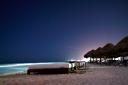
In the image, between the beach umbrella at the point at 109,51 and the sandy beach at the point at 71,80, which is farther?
the beach umbrella at the point at 109,51

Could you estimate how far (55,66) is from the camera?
16672mm

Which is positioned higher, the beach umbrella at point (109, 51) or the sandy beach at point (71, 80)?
A: the beach umbrella at point (109, 51)

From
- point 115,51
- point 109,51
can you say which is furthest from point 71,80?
point 109,51

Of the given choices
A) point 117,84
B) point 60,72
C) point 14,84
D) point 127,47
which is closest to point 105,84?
point 117,84

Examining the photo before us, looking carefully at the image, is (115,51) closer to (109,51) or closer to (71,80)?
(109,51)

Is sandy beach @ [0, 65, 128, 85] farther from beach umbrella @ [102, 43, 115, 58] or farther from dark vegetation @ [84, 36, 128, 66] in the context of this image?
beach umbrella @ [102, 43, 115, 58]

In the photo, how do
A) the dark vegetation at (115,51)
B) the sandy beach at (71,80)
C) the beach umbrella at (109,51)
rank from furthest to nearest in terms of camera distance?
the beach umbrella at (109,51) → the dark vegetation at (115,51) → the sandy beach at (71,80)

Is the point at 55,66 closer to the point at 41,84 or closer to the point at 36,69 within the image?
the point at 36,69

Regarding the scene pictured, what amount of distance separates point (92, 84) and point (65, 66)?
778cm

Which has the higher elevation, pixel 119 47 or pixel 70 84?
pixel 119 47

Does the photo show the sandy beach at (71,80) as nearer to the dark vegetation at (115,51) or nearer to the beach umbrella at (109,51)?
the dark vegetation at (115,51)

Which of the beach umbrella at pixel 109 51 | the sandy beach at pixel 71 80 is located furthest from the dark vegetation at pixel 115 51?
the sandy beach at pixel 71 80

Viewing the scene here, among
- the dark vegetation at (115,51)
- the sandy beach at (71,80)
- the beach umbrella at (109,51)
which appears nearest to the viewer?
the sandy beach at (71,80)

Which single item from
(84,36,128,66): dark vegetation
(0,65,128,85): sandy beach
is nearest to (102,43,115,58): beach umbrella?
(84,36,128,66): dark vegetation
